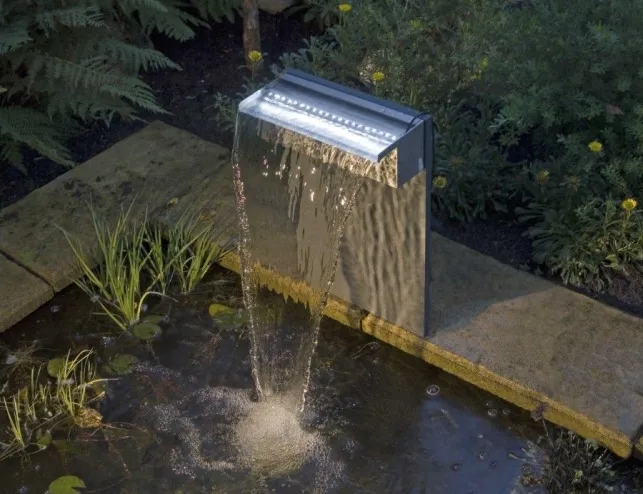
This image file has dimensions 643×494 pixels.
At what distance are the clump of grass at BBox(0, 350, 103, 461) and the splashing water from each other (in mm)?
549

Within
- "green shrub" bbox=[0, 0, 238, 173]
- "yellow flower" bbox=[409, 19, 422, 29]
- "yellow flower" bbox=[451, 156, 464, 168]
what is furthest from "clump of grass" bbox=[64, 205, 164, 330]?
"yellow flower" bbox=[409, 19, 422, 29]

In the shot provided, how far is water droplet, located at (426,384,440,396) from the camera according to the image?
2893 millimetres

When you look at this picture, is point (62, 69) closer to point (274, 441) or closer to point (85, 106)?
point (85, 106)

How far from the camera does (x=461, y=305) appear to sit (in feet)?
9.79

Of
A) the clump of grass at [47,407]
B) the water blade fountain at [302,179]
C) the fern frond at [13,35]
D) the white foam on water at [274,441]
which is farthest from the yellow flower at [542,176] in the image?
the fern frond at [13,35]

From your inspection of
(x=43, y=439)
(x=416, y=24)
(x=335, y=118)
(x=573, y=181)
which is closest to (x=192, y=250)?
(x=43, y=439)

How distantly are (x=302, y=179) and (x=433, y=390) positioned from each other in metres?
0.81

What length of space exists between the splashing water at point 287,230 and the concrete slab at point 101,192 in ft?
2.13

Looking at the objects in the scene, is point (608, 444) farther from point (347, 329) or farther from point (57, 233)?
point (57, 233)

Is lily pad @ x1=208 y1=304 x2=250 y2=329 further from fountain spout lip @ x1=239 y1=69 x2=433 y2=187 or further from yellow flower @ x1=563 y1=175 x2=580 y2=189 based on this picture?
yellow flower @ x1=563 y1=175 x2=580 y2=189

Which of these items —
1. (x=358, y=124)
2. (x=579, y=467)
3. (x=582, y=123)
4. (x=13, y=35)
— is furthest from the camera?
(x=13, y=35)

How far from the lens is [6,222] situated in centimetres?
338

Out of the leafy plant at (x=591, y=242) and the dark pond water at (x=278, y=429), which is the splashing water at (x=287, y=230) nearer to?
the dark pond water at (x=278, y=429)

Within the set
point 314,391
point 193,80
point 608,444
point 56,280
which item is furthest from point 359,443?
point 193,80
